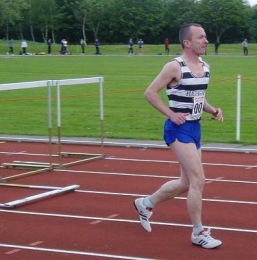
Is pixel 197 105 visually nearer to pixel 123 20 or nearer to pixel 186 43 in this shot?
pixel 186 43

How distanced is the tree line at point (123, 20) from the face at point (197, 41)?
95082 mm

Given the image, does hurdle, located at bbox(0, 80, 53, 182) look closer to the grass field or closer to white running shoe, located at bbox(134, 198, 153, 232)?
white running shoe, located at bbox(134, 198, 153, 232)

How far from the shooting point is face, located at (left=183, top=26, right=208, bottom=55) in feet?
25.8

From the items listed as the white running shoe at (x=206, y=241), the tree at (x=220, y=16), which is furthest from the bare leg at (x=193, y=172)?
the tree at (x=220, y=16)

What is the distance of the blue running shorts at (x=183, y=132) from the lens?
791 cm

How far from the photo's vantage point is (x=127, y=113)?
22078 mm

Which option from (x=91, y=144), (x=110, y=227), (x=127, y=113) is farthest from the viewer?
(x=127, y=113)

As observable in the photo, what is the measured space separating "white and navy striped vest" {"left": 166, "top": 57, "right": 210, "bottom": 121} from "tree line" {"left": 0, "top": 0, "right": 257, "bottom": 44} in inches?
3743

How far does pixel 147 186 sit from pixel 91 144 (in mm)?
4669

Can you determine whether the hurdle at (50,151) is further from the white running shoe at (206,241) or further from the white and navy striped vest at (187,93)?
the white running shoe at (206,241)

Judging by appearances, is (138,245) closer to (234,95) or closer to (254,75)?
(234,95)

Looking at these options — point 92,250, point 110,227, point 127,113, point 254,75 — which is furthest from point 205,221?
point 254,75

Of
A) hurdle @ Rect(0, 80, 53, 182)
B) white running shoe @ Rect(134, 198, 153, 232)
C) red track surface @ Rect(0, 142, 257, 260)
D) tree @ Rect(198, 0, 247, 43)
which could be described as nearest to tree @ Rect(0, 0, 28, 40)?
tree @ Rect(198, 0, 247, 43)

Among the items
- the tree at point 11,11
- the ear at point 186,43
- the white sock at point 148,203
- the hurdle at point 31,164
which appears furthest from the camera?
the tree at point 11,11
